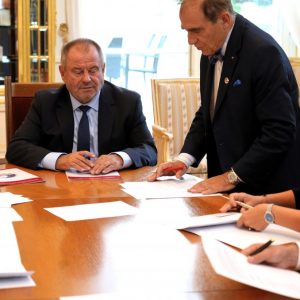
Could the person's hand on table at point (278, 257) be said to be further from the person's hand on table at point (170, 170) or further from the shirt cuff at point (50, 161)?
the shirt cuff at point (50, 161)

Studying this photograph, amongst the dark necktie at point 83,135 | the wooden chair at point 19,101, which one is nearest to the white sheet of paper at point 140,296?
the dark necktie at point 83,135

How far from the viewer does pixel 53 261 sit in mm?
1399

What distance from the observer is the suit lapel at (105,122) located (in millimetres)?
2836

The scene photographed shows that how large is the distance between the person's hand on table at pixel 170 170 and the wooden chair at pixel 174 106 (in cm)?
171

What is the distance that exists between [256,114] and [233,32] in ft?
1.21

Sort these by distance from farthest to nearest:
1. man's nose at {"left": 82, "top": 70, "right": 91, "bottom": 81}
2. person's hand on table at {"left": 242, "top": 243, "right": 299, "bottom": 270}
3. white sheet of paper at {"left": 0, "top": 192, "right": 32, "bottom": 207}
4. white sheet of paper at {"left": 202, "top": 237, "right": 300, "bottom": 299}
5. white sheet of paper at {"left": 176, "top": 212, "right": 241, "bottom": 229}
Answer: man's nose at {"left": 82, "top": 70, "right": 91, "bottom": 81}
white sheet of paper at {"left": 0, "top": 192, "right": 32, "bottom": 207}
white sheet of paper at {"left": 176, "top": 212, "right": 241, "bottom": 229}
person's hand on table at {"left": 242, "top": 243, "right": 299, "bottom": 270}
white sheet of paper at {"left": 202, "top": 237, "right": 300, "bottom": 299}

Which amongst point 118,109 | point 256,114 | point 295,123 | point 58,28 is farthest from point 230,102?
point 58,28

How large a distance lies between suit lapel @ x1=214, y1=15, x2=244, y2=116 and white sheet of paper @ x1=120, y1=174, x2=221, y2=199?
1.17 ft

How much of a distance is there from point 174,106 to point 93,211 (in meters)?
2.50

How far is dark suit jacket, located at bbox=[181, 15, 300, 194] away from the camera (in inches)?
89.6

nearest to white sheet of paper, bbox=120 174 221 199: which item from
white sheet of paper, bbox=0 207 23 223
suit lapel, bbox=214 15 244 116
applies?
suit lapel, bbox=214 15 244 116

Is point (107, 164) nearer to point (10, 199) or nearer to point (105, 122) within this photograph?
point (105, 122)

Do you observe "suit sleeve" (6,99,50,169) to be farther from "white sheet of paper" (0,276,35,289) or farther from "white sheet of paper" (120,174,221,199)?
"white sheet of paper" (0,276,35,289)

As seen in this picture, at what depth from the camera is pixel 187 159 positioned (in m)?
2.53
